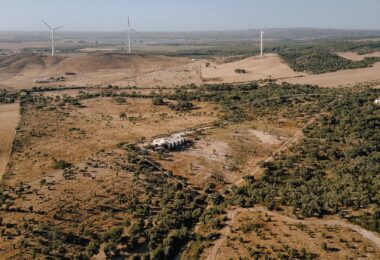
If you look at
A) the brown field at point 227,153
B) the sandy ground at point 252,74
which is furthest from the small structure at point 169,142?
the sandy ground at point 252,74

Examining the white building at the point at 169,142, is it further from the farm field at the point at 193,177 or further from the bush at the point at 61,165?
the bush at the point at 61,165

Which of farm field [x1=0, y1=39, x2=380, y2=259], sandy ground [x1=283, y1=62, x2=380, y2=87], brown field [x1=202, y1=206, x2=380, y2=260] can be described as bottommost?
brown field [x1=202, y1=206, x2=380, y2=260]

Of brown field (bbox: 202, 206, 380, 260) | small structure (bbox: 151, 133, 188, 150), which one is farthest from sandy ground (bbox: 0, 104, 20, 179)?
brown field (bbox: 202, 206, 380, 260)

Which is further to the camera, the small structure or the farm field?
the small structure

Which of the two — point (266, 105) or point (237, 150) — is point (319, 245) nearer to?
point (237, 150)

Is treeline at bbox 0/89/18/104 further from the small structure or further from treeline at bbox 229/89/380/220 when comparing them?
treeline at bbox 229/89/380/220
